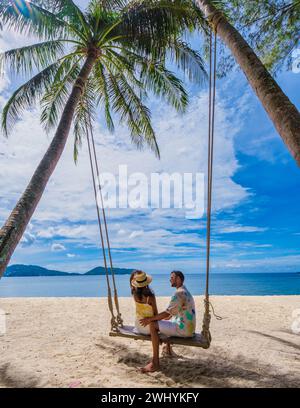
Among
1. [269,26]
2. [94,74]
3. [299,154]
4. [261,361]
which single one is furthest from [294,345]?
[94,74]

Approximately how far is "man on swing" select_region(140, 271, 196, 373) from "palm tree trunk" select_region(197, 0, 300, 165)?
1.84 m

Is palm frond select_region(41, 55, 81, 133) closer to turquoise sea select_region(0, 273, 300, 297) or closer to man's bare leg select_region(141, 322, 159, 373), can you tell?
man's bare leg select_region(141, 322, 159, 373)

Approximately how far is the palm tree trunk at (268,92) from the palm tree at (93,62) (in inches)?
66.8

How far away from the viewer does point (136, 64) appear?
693 centimetres

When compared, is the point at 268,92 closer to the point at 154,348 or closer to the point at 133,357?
the point at 154,348

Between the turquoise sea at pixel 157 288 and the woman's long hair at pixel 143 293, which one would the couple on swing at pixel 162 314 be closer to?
the woman's long hair at pixel 143 293

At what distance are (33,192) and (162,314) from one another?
83.2 inches

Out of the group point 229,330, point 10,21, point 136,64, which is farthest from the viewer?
point 136,64

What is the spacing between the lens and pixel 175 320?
3.56 m

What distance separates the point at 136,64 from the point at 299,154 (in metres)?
5.18

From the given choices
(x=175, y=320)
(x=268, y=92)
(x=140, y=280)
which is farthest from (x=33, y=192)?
(x=268, y=92)

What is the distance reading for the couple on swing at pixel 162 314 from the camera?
3.49 metres

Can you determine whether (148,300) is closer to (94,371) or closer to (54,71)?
(94,371)

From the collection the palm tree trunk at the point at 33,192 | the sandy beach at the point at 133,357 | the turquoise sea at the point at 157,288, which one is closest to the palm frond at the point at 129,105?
the palm tree trunk at the point at 33,192
